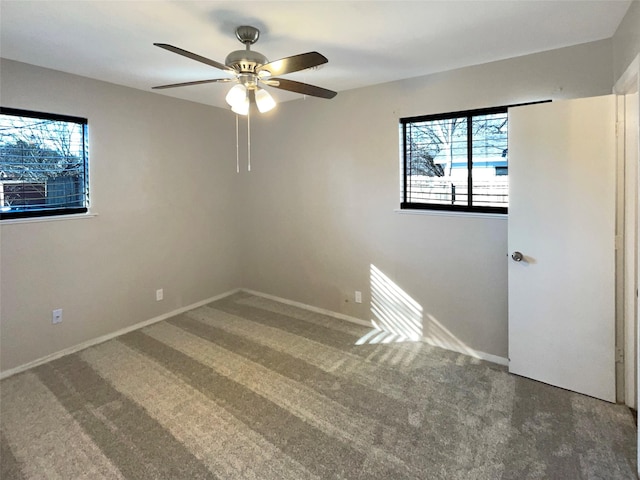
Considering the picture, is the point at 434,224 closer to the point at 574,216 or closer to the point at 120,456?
the point at 574,216

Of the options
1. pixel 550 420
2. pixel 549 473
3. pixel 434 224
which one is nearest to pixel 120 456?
pixel 549 473

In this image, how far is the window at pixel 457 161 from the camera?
2.93 metres

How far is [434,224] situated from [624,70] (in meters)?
1.57

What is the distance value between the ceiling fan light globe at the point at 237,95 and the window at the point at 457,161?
172cm

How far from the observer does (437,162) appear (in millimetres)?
3236

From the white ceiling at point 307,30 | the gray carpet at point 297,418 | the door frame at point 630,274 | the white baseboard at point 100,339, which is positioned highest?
the white ceiling at point 307,30

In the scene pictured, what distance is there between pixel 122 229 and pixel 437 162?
3.00m

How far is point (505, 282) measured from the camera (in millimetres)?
2908

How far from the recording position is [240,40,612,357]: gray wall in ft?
9.25

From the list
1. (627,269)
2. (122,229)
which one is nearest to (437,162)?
(627,269)

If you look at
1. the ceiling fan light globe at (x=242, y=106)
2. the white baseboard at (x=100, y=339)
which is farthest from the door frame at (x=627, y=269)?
the white baseboard at (x=100, y=339)

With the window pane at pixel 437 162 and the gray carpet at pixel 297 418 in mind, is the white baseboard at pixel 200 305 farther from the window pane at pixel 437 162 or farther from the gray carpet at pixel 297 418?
the window pane at pixel 437 162

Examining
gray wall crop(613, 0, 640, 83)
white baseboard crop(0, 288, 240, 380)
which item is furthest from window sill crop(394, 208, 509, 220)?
white baseboard crop(0, 288, 240, 380)

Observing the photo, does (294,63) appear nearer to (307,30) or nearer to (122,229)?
(307,30)
